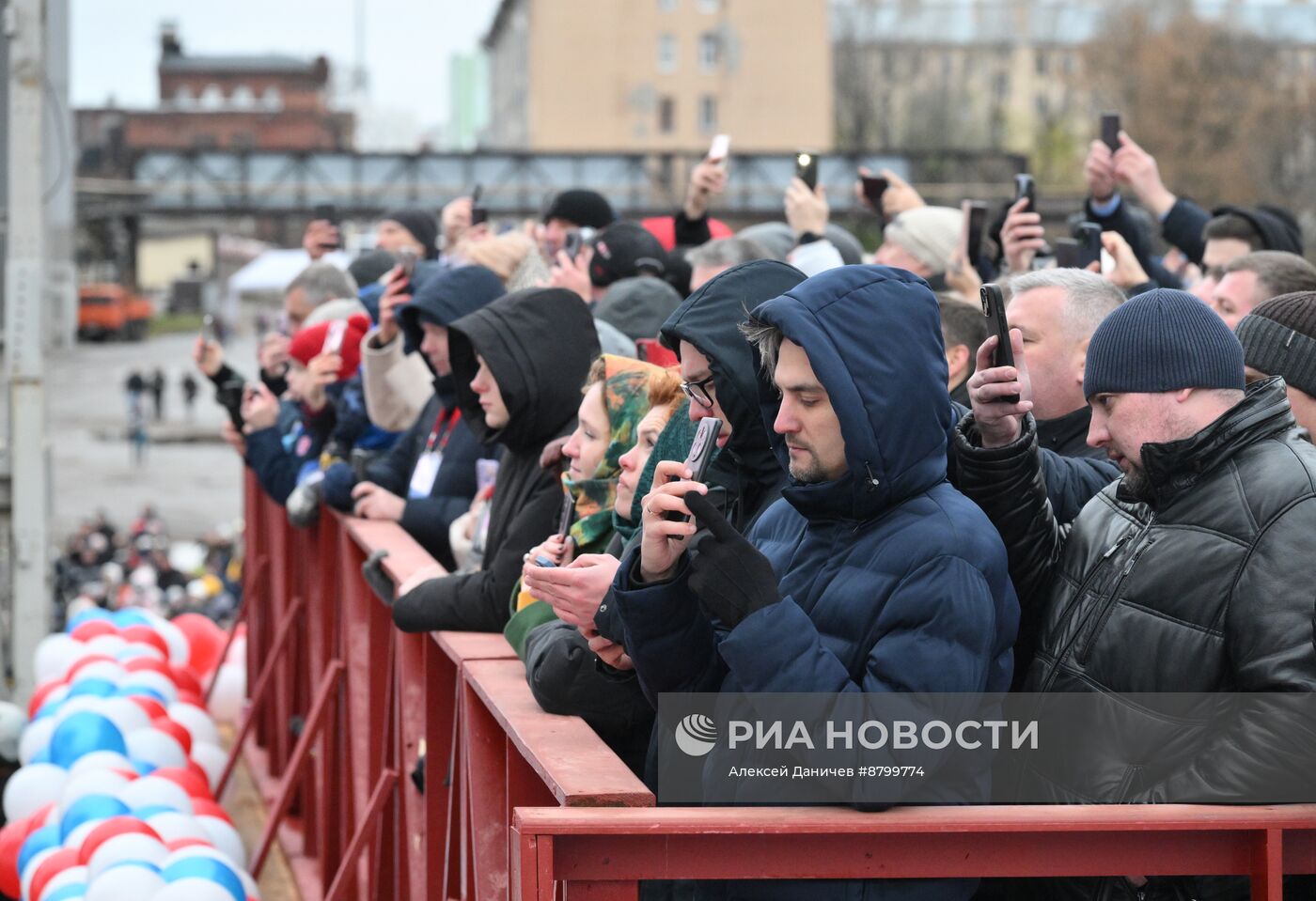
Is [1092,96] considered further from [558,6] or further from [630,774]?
[630,774]

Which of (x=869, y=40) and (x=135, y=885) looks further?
(x=869, y=40)

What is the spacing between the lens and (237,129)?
102750 mm

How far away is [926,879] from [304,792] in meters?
4.77

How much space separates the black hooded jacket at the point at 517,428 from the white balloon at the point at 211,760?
3813 mm

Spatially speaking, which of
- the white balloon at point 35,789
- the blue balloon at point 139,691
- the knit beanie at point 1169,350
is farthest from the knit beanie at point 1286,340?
the blue balloon at point 139,691

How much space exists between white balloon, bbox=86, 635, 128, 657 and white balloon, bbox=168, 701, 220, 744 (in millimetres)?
845

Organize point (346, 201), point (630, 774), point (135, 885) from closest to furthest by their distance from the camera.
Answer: point (630, 774), point (135, 885), point (346, 201)

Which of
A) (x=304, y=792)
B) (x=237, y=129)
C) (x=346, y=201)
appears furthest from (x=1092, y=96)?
(x=304, y=792)

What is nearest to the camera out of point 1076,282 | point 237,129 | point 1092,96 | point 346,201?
point 1076,282

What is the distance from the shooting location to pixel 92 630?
9.83 metres

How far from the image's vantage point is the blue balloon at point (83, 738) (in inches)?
290

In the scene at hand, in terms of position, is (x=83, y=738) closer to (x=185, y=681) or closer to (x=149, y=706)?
(x=149, y=706)

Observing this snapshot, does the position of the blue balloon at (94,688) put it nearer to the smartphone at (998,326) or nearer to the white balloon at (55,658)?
the white balloon at (55,658)

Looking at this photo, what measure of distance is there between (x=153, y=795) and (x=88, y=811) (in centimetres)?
29
